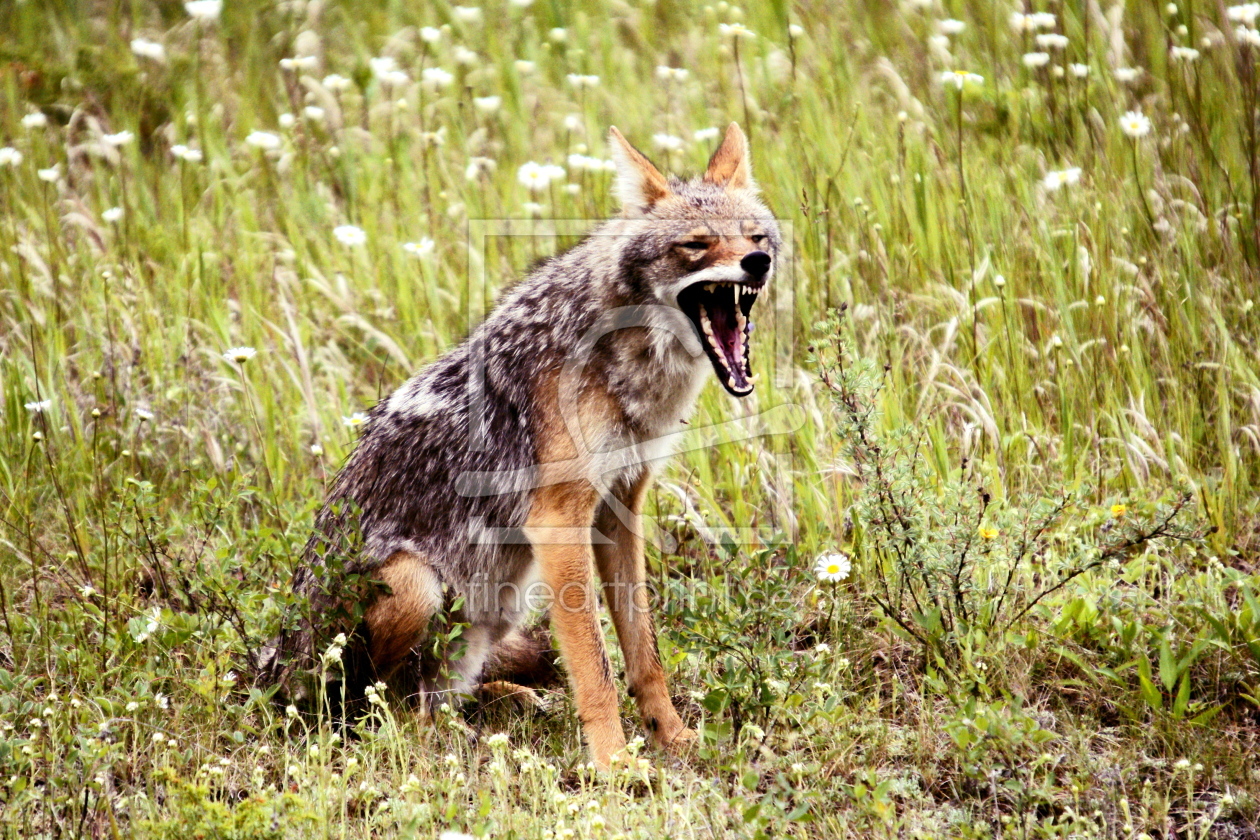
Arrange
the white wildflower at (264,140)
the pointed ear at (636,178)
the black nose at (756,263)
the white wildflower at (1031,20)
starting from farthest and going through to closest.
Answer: the white wildflower at (264,140), the white wildflower at (1031,20), the pointed ear at (636,178), the black nose at (756,263)

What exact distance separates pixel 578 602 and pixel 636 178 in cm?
165

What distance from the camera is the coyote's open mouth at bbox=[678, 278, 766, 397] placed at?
4.00 m

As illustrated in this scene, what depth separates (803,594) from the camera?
4656 millimetres

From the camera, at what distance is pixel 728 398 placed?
543 centimetres

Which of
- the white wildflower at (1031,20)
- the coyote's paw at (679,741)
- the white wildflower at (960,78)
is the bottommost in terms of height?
the coyote's paw at (679,741)

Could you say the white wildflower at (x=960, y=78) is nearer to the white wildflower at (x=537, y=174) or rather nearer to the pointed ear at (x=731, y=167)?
the pointed ear at (x=731, y=167)

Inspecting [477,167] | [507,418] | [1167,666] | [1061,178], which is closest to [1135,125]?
[1061,178]

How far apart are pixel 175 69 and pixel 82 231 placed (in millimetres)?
1960

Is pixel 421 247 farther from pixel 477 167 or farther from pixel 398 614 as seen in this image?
pixel 398 614

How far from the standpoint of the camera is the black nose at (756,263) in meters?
3.87

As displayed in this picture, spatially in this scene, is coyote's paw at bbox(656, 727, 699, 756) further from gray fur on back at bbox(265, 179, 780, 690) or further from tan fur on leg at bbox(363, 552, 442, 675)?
tan fur on leg at bbox(363, 552, 442, 675)

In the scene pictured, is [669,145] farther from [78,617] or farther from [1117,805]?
[1117,805]

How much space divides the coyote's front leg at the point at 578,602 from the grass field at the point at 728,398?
0.21m

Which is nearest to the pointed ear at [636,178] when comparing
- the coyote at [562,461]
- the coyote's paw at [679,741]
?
the coyote at [562,461]
